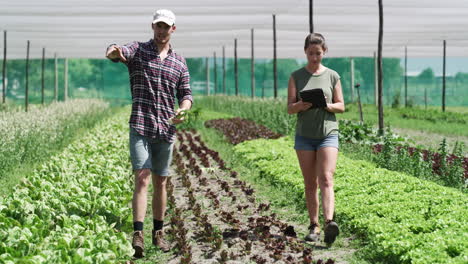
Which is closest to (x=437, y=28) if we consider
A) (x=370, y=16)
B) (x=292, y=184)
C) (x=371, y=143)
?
(x=370, y=16)

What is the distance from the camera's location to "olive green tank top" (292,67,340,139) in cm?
475

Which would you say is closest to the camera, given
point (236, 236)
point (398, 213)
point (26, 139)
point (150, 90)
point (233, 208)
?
point (150, 90)

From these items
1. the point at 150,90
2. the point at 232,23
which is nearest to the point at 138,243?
the point at 150,90

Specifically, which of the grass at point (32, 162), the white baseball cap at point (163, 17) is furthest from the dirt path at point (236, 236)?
the grass at point (32, 162)

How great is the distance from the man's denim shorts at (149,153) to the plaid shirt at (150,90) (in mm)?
55

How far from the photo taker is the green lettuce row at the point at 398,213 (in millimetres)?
4062

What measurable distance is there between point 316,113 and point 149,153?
1.36 m

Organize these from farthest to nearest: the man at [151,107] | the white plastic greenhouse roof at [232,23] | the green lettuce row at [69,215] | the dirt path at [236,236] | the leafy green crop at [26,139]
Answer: the white plastic greenhouse roof at [232,23] → the leafy green crop at [26,139] → the dirt path at [236,236] → the man at [151,107] → the green lettuce row at [69,215]

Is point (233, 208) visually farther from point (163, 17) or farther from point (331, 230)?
point (163, 17)

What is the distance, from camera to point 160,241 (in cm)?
474

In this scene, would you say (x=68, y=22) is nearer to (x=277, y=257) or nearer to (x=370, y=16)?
(x=370, y=16)

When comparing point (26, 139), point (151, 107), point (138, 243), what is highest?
point (151, 107)

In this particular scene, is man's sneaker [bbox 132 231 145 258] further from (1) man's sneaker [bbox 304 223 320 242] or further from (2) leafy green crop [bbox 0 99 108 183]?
(2) leafy green crop [bbox 0 99 108 183]

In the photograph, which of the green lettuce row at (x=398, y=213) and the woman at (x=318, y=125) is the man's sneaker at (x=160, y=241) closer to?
the woman at (x=318, y=125)
